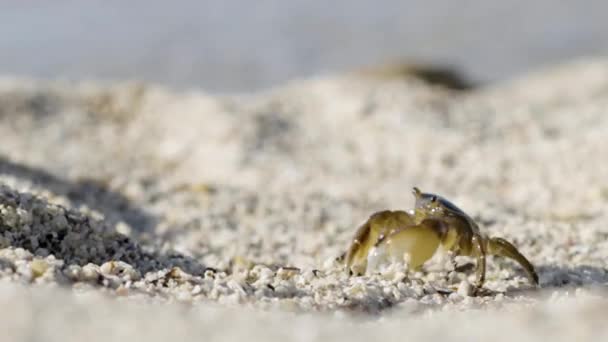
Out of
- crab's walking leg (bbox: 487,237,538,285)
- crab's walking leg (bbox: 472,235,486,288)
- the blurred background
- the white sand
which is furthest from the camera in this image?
the blurred background

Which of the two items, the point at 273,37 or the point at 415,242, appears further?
the point at 273,37

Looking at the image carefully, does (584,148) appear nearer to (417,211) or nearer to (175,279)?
(417,211)

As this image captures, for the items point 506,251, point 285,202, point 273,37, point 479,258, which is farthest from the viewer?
point 273,37

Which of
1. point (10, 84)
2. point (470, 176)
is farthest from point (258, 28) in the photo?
point (470, 176)

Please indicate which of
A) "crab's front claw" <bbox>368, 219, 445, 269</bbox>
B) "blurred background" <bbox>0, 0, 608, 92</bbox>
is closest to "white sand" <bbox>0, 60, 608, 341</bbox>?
"crab's front claw" <bbox>368, 219, 445, 269</bbox>

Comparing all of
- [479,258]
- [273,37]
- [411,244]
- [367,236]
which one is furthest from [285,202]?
[273,37]

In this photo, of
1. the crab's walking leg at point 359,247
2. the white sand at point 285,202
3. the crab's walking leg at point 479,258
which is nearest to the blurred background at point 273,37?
the white sand at point 285,202

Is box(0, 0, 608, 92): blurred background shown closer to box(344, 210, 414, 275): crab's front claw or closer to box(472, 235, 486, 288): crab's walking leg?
box(344, 210, 414, 275): crab's front claw

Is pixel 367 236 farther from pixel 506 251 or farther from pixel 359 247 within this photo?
pixel 506 251
